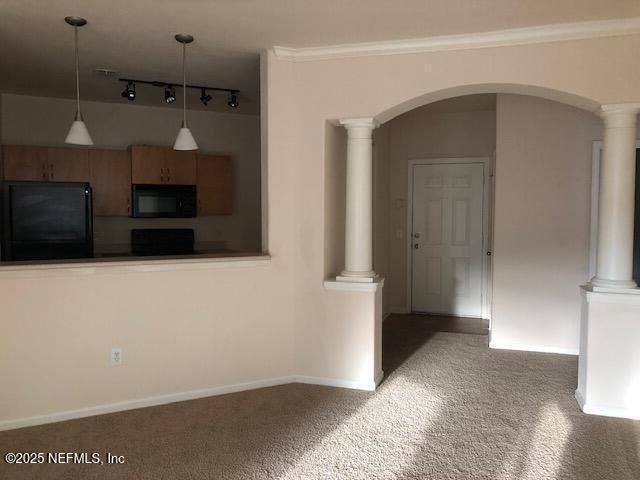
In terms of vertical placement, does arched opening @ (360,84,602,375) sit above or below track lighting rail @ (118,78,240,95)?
below

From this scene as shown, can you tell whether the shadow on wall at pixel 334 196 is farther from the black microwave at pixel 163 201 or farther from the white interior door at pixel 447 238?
the white interior door at pixel 447 238

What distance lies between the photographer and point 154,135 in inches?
214

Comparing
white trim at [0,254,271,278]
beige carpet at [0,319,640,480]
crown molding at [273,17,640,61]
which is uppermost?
crown molding at [273,17,640,61]

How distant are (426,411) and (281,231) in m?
1.60

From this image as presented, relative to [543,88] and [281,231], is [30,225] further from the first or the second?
[543,88]

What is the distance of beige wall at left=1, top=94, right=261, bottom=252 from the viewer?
491cm

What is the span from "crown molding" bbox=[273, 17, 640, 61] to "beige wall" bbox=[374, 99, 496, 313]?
201cm

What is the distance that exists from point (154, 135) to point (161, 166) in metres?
0.50

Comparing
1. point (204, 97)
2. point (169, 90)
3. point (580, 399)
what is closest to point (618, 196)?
point (580, 399)

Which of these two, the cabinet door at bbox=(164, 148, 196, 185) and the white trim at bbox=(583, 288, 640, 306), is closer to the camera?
the white trim at bbox=(583, 288, 640, 306)

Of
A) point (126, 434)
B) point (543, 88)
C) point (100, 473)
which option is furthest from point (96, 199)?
point (543, 88)

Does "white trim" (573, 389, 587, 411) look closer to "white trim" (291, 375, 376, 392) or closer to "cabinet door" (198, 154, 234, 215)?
"white trim" (291, 375, 376, 392)

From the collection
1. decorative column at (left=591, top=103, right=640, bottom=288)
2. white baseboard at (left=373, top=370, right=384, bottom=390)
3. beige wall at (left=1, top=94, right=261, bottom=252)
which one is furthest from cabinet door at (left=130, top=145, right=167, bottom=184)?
decorative column at (left=591, top=103, right=640, bottom=288)

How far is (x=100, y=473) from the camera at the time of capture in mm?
2406
